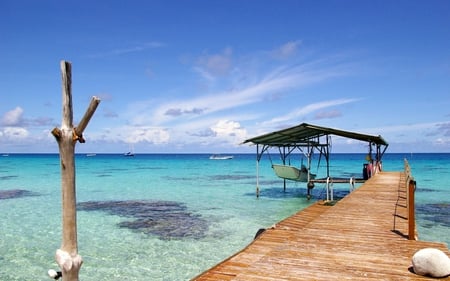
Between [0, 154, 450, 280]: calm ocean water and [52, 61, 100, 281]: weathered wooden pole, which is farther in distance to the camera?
[0, 154, 450, 280]: calm ocean water

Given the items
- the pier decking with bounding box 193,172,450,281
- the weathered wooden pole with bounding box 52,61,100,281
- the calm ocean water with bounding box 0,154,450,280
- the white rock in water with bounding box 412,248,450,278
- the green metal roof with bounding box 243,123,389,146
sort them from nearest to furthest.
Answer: the weathered wooden pole with bounding box 52,61,100,281 < the white rock in water with bounding box 412,248,450,278 < the pier decking with bounding box 193,172,450,281 < the calm ocean water with bounding box 0,154,450,280 < the green metal roof with bounding box 243,123,389,146

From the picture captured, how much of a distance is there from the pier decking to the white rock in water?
11 centimetres

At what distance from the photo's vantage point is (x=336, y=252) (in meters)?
5.82

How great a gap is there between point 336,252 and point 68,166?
13.8 ft

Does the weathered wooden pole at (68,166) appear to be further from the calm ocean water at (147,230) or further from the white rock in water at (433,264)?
the calm ocean water at (147,230)

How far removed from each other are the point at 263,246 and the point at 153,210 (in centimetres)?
1313

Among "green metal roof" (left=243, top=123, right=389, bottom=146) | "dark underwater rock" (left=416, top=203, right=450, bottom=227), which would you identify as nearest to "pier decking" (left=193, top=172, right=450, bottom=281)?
"dark underwater rock" (left=416, top=203, right=450, bottom=227)

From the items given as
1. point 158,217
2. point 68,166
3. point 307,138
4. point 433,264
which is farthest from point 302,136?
point 68,166

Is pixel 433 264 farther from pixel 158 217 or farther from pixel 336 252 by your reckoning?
pixel 158 217

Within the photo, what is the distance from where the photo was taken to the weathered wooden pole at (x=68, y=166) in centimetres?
407

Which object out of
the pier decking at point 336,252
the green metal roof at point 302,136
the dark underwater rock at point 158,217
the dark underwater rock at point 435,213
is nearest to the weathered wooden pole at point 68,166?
the pier decking at point 336,252

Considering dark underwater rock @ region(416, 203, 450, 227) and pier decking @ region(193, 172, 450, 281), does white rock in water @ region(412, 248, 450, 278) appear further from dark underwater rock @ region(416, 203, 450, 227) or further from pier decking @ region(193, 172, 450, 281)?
dark underwater rock @ region(416, 203, 450, 227)

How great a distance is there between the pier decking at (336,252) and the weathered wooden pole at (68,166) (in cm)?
188

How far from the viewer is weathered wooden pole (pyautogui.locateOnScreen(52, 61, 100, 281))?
4.07 meters
